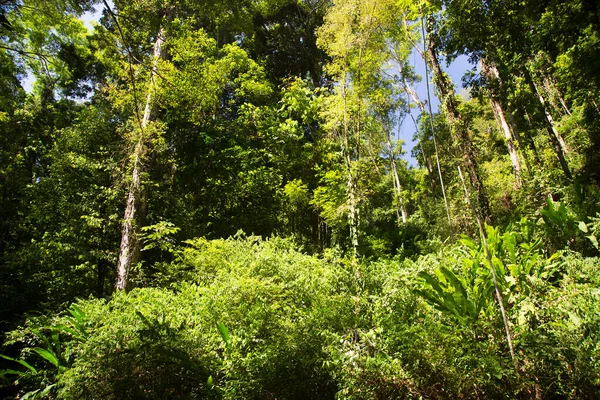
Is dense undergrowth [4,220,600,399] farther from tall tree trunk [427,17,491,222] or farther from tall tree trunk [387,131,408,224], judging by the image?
tall tree trunk [387,131,408,224]

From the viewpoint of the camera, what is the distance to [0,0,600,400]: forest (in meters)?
2.85

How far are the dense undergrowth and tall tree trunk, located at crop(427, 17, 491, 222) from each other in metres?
0.80

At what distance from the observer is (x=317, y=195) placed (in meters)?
9.35

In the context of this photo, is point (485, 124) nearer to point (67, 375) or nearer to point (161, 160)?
point (161, 160)

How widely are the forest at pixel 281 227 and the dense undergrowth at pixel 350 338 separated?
0.02 m

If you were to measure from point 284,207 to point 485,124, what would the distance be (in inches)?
514

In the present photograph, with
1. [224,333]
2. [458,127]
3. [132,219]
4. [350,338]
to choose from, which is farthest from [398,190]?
[224,333]

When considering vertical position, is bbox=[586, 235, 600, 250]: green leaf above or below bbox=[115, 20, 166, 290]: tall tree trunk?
below

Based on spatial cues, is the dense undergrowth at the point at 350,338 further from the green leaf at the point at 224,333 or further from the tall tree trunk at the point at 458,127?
the tall tree trunk at the point at 458,127

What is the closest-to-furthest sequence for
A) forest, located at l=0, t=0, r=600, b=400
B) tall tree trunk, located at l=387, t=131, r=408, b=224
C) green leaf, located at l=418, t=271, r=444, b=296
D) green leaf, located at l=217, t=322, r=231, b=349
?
forest, located at l=0, t=0, r=600, b=400, green leaf, located at l=217, t=322, r=231, b=349, green leaf, located at l=418, t=271, r=444, b=296, tall tree trunk, located at l=387, t=131, r=408, b=224

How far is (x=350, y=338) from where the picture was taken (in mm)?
3328

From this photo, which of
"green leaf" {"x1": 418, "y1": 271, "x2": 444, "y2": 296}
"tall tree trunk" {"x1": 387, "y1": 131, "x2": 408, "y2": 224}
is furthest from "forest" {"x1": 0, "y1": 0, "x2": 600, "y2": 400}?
"tall tree trunk" {"x1": 387, "y1": 131, "x2": 408, "y2": 224}

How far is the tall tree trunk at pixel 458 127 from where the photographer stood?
4.48m

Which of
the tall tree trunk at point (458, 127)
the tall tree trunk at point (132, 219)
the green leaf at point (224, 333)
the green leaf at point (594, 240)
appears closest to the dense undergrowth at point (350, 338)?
the green leaf at point (224, 333)
